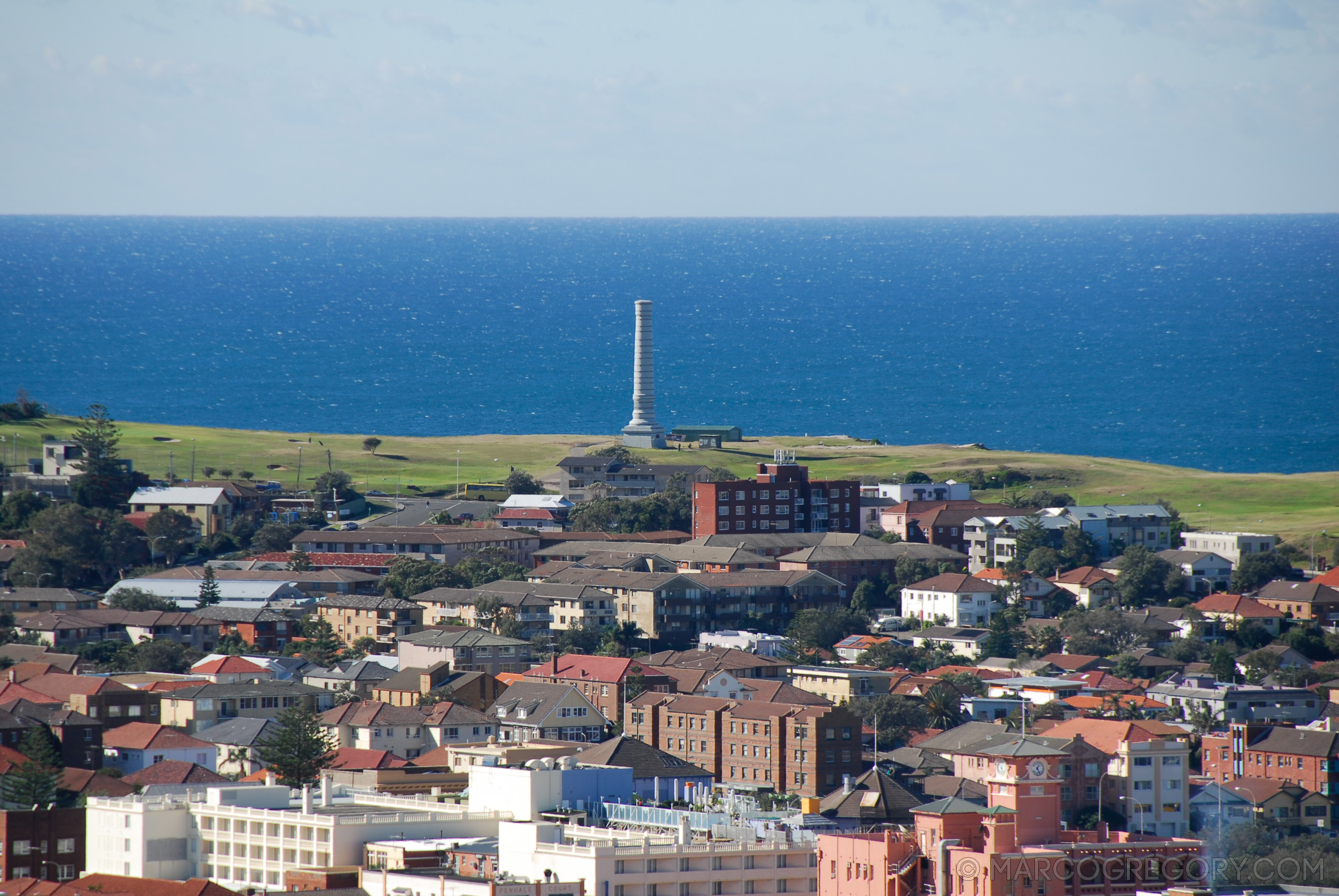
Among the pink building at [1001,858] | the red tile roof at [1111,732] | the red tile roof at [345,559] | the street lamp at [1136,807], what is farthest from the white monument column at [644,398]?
the pink building at [1001,858]

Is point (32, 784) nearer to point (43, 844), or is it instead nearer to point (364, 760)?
point (43, 844)

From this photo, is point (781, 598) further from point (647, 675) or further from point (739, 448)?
point (739, 448)

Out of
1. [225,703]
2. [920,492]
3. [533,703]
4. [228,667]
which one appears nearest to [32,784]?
[225,703]

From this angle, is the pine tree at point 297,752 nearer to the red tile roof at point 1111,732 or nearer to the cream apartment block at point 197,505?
the red tile roof at point 1111,732

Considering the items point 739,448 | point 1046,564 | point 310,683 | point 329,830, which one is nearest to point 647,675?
point 310,683

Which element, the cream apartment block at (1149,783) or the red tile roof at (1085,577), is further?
the red tile roof at (1085,577)

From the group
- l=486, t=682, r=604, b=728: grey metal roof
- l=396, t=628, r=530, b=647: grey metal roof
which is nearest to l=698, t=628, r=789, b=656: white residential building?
l=396, t=628, r=530, b=647: grey metal roof

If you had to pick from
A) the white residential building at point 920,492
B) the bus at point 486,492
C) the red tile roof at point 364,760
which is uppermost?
the white residential building at point 920,492
